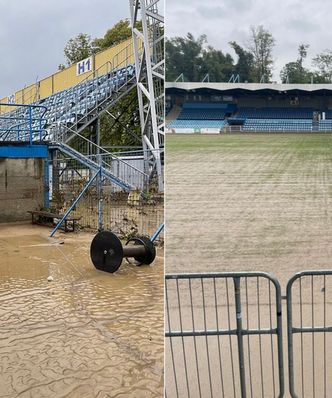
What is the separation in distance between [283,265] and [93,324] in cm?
189

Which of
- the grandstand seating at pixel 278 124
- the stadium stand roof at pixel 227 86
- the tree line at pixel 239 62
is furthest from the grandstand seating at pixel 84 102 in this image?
the tree line at pixel 239 62

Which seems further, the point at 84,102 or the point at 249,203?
the point at 84,102

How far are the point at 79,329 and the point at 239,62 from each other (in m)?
1.50

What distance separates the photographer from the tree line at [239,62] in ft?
5.41

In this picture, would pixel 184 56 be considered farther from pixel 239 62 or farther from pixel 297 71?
pixel 297 71

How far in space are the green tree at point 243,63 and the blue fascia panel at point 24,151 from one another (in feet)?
17.4

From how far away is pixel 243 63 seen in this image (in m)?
2.11

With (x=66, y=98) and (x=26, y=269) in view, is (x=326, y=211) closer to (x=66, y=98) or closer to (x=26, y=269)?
(x=26, y=269)

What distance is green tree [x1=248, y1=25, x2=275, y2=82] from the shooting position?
2.15 meters

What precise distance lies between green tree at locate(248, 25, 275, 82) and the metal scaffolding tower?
364cm

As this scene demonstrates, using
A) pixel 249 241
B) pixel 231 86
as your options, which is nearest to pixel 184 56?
pixel 231 86

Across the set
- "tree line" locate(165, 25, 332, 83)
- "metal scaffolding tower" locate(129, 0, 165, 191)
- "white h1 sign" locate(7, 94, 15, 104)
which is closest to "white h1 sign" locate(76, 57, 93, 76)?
"metal scaffolding tower" locate(129, 0, 165, 191)

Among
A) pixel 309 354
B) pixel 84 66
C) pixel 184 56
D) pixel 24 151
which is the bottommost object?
pixel 309 354

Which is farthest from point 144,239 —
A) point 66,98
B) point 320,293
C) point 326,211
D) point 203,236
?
point 66,98
